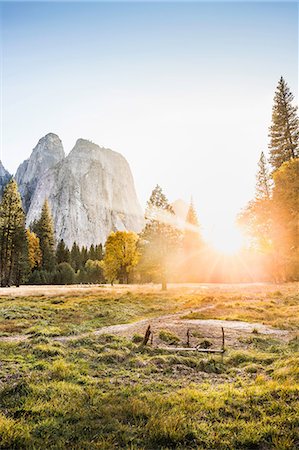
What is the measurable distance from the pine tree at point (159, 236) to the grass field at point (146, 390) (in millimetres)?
25000

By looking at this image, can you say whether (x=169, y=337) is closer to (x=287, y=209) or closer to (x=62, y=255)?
(x=287, y=209)

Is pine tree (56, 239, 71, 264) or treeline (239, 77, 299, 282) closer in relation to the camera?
treeline (239, 77, 299, 282)

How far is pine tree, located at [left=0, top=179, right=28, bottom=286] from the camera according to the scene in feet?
183

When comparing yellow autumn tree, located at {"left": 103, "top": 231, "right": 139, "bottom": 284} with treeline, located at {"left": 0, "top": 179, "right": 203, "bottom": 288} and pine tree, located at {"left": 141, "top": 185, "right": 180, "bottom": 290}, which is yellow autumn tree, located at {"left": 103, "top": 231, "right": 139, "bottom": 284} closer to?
treeline, located at {"left": 0, "top": 179, "right": 203, "bottom": 288}

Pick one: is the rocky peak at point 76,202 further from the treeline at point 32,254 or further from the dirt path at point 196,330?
the dirt path at point 196,330

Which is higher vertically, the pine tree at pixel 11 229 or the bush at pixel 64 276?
the pine tree at pixel 11 229

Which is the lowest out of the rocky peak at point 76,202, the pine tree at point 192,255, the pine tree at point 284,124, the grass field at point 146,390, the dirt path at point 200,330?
the dirt path at point 200,330

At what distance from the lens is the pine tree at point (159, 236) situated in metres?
44.7

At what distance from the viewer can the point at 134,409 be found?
757 centimetres

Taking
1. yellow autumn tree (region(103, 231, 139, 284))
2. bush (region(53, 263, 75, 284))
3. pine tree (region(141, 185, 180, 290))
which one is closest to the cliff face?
bush (region(53, 263, 75, 284))

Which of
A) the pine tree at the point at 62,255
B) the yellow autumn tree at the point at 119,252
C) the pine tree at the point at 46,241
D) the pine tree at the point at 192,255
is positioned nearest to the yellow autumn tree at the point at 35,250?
the pine tree at the point at 46,241

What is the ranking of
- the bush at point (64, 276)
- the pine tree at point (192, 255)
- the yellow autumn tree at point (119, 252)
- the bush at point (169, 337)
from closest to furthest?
the bush at point (169, 337) → the yellow autumn tree at point (119, 252) → the pine tree at point (192, 255) → the bush at point (64, 276)

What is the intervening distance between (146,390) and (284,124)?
29.7 meters

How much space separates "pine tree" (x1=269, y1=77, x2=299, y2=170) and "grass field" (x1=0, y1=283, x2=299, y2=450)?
18487 millimetres
